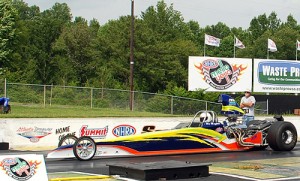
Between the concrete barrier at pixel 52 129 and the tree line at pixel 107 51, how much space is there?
56.0 ft

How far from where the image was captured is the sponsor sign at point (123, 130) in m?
22.9

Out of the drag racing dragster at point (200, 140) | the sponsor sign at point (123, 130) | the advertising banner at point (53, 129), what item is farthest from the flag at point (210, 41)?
the drag racing dragster at point (200, 140)

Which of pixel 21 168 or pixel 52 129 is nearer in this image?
pixel 21 168

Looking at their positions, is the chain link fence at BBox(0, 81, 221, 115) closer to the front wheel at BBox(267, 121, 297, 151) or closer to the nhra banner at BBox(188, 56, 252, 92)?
the nhra banner at BBox(188, 56, 252, 92)

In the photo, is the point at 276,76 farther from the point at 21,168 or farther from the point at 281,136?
the point at 21,168

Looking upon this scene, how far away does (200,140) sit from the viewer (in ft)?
Result: 56.9

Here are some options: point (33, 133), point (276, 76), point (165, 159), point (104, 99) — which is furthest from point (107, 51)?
point (165, 159)

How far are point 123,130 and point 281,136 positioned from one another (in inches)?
276

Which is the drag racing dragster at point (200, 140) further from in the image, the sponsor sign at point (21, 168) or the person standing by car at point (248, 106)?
the sponsor sign at point (21, 168)

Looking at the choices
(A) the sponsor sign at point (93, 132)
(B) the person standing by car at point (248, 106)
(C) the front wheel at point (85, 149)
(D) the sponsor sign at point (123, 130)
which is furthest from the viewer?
(D) the sponsor sign at point (123, 130)

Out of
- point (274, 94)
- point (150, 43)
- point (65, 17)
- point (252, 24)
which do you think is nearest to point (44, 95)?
point (274, 94)

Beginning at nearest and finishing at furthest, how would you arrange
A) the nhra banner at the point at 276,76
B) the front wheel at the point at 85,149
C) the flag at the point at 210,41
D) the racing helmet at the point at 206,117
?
1. the front wheel at the point at 85,149
2. the racing helmet at the point at 206,117
3. the nhra banner at the point at 276,76
4. the flag at the point at 210,41

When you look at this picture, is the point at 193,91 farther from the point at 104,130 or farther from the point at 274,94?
the point at 104,130

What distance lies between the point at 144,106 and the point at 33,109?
6.79 meters
